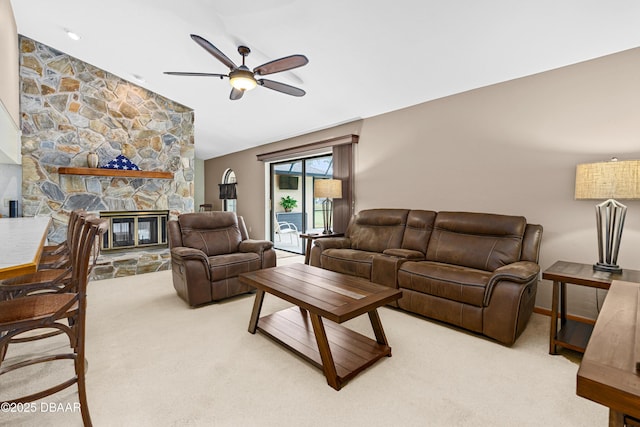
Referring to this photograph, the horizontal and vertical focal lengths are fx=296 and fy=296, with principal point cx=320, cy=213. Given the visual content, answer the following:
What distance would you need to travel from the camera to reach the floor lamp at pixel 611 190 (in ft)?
6.82

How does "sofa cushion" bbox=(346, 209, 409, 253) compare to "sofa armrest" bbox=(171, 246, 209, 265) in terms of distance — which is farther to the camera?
"sofa cushion" bbox=(346, 209, 409, 253)

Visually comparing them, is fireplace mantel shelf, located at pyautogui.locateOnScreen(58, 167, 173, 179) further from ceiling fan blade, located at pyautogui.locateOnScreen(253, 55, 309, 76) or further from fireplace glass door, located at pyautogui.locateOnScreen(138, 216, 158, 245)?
ceiling fan blade, located at pyautogui.locateOnScreen(253, 55, 309, 76)

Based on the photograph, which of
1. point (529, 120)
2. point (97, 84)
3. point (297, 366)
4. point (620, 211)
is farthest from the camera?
point (97, 84)

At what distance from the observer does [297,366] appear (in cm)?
202

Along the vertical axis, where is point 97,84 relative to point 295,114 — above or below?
above

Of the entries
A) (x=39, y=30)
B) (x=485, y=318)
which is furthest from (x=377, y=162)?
(x=39, y=30)

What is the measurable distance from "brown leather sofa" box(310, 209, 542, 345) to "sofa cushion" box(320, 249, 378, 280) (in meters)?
0.01

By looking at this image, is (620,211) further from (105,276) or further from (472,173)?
(105,276)

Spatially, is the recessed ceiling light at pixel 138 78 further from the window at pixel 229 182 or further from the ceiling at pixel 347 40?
the window at pixel 229 182

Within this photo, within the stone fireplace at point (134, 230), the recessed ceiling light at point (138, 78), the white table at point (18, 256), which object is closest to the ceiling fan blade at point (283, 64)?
the white table at point (18, 256)

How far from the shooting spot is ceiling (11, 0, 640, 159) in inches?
92.6

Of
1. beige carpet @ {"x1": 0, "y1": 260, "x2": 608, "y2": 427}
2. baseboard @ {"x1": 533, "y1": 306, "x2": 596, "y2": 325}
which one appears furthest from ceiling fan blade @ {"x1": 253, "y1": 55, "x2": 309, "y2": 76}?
baseboard @ {"x1": 533, "y1": 306, "x2": 596, "y2": 325}

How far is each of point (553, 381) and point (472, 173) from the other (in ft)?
7.45

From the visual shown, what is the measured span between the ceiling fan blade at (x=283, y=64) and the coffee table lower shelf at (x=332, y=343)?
2220 millimetres
